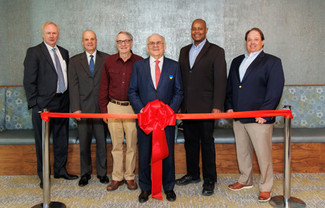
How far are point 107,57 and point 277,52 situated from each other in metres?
2.60

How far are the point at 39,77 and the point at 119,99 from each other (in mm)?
973

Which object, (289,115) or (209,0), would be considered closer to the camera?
(289,115)

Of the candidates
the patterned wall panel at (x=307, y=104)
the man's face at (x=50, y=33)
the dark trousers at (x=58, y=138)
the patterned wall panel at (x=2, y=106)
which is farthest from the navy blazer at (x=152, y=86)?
the patterned wall panel at (x=2, y=106)

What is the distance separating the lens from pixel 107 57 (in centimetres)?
357

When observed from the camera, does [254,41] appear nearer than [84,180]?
Yes

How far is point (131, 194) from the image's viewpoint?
344 cm

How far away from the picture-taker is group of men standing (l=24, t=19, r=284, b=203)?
321cm

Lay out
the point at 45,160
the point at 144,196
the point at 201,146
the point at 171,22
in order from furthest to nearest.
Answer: the point at 171,22 < the point at 201,146 < the point at 144,196 < the point at 45,160

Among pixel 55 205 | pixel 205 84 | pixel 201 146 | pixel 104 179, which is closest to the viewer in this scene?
pixel 55 205

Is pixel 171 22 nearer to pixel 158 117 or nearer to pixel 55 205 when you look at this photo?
pixel 158 117

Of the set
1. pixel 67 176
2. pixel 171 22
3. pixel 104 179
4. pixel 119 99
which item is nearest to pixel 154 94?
pixel 119 99

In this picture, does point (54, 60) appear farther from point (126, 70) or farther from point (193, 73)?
point (193, 73)

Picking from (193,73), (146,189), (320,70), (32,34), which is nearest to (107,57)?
(193,73)

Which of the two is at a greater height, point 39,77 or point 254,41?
point 254,41
